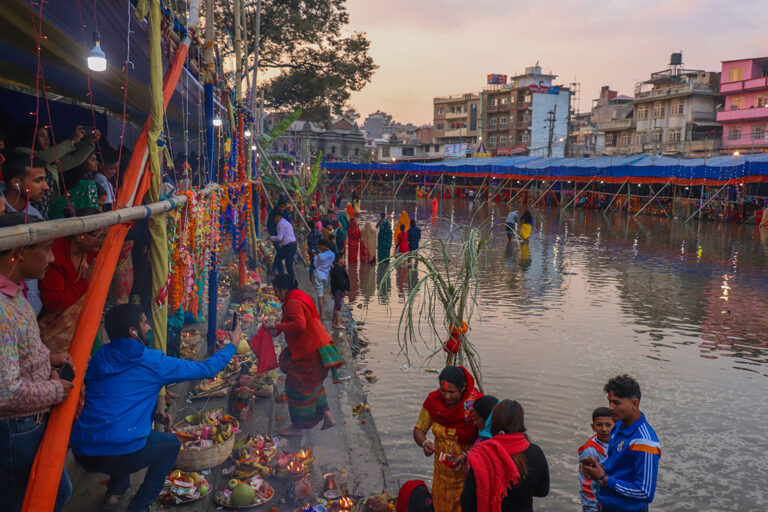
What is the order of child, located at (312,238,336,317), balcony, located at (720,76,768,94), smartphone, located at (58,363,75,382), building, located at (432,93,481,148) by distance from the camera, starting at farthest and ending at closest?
building, located at (432,93,481,148)
balcony, located at (720,76,768,94)
child, located at (312,238,336,317)
smartphone, located at (58,363,75,382)

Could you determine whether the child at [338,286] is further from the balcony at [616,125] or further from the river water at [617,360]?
the balcony at [616,125]

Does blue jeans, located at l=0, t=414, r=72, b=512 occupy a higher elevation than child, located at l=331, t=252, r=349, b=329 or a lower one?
higher

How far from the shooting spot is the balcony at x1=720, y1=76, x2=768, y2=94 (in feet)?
142

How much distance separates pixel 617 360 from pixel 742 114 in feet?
147

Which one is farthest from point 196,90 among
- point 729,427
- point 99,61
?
point 729,427

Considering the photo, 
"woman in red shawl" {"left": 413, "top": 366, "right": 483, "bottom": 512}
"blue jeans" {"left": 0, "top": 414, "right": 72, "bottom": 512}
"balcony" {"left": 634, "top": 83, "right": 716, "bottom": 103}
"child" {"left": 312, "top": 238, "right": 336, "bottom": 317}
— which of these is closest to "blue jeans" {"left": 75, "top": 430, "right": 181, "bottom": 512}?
"blue jeans" {"left": 0, "top": 414, "right": 72, "bottom": 512}

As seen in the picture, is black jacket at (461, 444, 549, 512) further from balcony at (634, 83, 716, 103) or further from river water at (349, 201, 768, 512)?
balcony at (634, 83, 716, 103)

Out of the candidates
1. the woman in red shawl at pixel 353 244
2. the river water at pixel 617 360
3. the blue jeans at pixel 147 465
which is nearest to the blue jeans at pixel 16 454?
the blue jeans at pixel 147 465

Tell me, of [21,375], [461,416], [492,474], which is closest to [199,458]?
[461,416]

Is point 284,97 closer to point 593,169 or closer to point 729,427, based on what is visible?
point 593,169

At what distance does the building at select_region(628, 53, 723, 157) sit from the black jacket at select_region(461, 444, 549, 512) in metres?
49.4

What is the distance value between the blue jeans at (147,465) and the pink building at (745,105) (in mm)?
49256

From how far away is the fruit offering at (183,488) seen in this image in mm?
3865

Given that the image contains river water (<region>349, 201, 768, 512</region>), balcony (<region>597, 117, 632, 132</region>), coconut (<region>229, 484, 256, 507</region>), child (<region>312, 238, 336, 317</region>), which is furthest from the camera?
balcony (<region>597, 117, 632, 132</region>)
